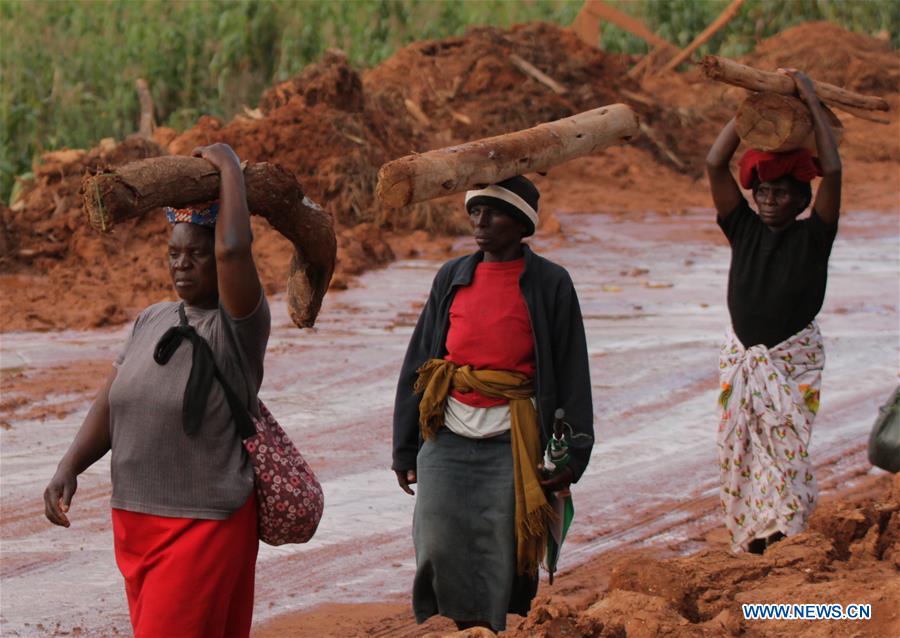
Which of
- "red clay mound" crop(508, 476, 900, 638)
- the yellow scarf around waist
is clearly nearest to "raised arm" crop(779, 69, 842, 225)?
"red clay mound" crop(508, 476, 900, 638)

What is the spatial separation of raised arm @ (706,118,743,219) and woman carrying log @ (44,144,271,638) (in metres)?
2.54

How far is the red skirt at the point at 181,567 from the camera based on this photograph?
3.89 meters

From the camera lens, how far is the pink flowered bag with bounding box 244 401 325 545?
13.1ft

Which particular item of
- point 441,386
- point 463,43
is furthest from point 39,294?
point 463,43

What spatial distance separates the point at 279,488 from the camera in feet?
13.1

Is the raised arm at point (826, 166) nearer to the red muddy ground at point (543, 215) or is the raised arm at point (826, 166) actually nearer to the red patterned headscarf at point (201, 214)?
the red muddy ground at point (543, 215)

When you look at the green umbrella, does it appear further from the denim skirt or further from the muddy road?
the muddy road

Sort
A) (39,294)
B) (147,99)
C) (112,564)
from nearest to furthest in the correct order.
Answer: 1. (112,564)
2. (39,294)
3. (147,99)

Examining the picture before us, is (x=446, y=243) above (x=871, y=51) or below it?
below

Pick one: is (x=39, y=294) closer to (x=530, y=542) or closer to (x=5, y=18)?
(x=530, y=542)

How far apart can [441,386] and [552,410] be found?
378 millimetres

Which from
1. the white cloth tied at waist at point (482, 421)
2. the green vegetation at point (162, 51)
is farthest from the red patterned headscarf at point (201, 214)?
the green vegetation at point (162, 51)

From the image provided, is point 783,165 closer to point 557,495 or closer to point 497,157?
point 497,157

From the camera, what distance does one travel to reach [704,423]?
906 centimetres
